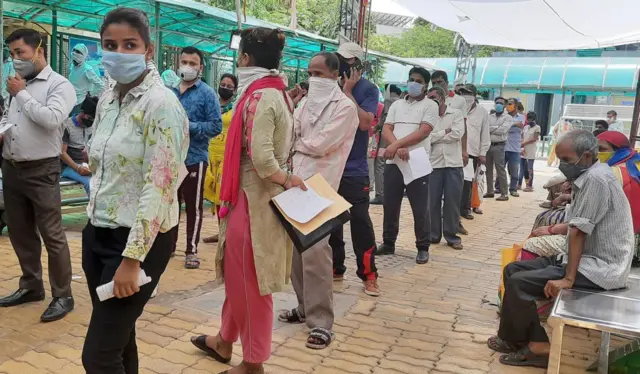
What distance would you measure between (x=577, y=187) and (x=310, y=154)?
1.69m

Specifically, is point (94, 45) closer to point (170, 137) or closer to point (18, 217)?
point (18, 217)

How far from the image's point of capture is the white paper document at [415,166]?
582cm

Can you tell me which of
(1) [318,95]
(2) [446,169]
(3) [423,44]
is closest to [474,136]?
(2) [446,169]

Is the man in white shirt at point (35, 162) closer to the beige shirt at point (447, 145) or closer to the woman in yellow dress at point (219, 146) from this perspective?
the woman in yellow dress at point (219, 146)

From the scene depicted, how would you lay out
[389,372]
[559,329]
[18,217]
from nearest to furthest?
[559,329], [389,372], [18,217]

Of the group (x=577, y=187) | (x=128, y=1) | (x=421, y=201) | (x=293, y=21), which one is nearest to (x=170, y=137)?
(x=577, y=187)

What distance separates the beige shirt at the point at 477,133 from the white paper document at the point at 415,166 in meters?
3.13

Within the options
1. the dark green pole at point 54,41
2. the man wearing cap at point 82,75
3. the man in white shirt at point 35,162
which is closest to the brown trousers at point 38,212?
the man in white shirt at point 35,162

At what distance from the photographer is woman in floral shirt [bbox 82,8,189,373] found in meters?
2.04

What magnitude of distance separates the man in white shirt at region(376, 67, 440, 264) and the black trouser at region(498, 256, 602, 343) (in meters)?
2.32

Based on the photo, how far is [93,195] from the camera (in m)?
2.14

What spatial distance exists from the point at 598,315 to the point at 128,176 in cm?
248

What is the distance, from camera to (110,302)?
2068mm

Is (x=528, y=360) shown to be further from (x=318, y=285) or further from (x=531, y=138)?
(x=531, y=138)
